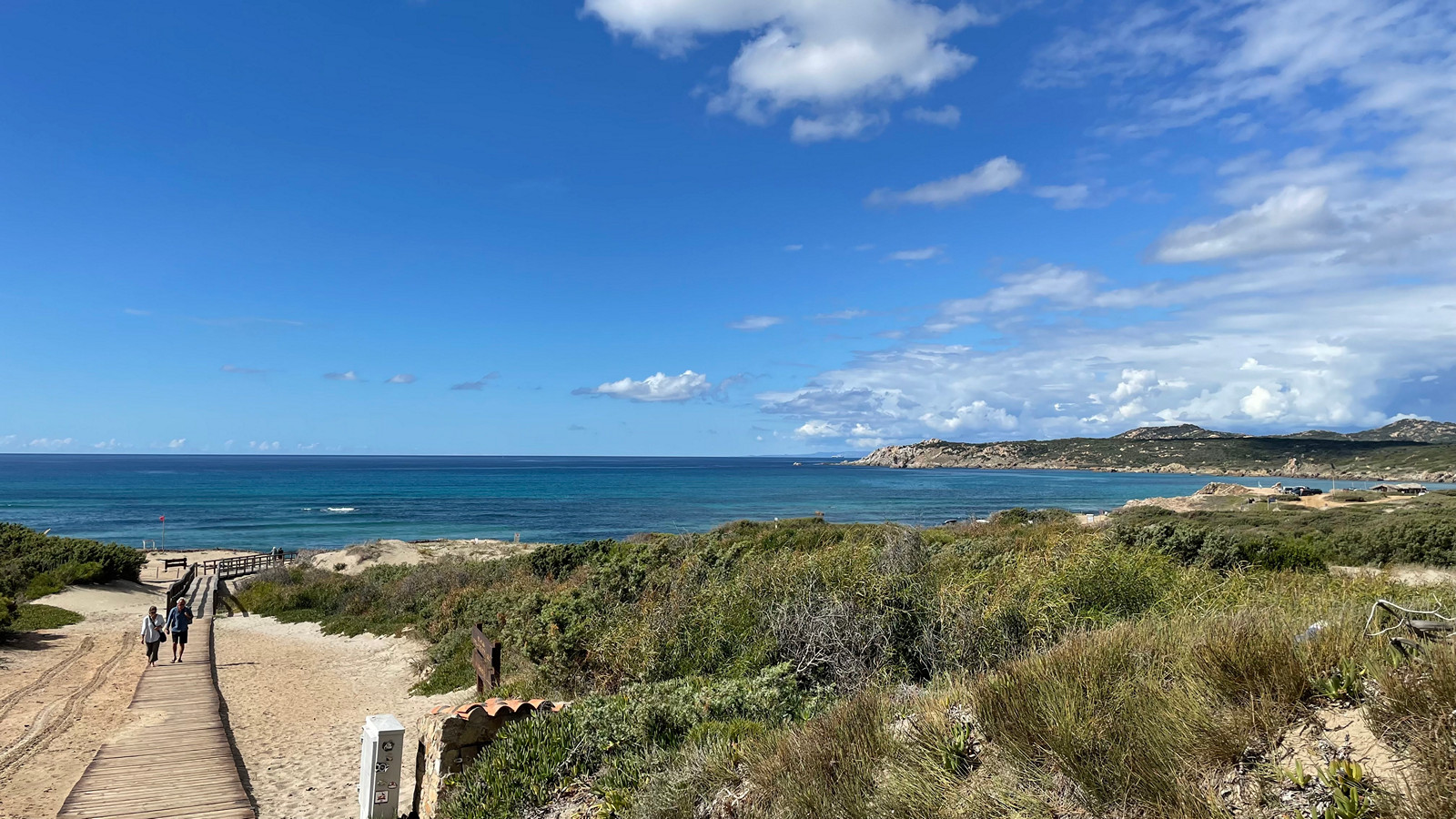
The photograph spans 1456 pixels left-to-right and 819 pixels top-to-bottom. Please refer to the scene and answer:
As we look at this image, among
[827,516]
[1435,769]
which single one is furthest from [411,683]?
[827,516]

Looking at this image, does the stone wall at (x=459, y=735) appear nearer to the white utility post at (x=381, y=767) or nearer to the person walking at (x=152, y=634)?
the white utility post at (x=381, y=767)

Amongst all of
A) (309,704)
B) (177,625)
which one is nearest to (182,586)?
(177,625)

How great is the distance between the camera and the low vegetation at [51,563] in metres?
23.6

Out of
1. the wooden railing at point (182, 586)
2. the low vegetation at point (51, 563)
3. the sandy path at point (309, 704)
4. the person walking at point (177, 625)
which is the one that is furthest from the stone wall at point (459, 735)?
the low vegetation at point (51, 563)

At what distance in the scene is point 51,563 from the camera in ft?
84.8

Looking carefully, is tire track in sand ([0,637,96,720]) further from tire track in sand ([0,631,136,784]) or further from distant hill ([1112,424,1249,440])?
distant hill ([1112,424,1249,440])

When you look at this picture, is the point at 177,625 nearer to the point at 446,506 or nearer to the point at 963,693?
the point at 963,693

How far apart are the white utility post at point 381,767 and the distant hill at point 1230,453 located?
114124 millimetres

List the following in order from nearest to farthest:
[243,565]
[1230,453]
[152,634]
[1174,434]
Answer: [152,634] < [243,565] < [1230,453] < [1174,434]

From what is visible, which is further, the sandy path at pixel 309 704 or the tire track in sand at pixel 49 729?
the tire track in sand at pixel 49 729

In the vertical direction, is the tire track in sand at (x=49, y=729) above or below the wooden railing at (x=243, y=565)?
above

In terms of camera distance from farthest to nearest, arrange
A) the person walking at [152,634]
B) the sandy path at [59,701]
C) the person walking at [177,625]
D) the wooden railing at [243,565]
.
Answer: the wooden railing at [243,565] → the person walking at [177,625] → the person walking at [152,634] → the sandy path at [59,701]

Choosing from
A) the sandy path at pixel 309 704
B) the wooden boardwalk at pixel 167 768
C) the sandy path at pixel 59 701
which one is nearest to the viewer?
the wooden boardwalk at pixel 167 768

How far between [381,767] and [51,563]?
2928 cm
